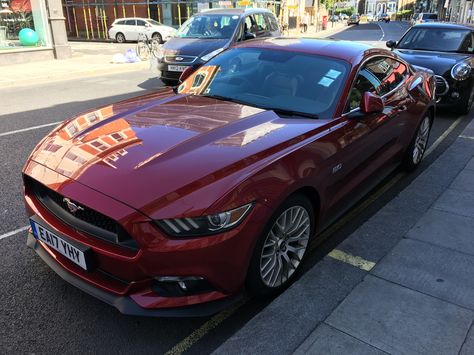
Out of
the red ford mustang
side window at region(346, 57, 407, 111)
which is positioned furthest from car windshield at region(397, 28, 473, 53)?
the red ford mustang

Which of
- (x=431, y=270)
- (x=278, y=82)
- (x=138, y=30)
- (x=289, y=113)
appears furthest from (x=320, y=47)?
(x=138, y=30)

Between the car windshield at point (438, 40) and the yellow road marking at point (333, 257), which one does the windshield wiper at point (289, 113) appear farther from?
the car windshield at point (438, 40)

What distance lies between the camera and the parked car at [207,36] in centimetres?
1002

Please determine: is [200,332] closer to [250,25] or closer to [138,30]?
[250,25]

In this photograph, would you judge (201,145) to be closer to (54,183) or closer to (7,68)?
(54,183)

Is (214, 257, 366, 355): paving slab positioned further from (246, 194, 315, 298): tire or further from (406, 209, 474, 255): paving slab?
(406, 209, 474, 255): paving slab

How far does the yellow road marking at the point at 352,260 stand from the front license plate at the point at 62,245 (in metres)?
1.85

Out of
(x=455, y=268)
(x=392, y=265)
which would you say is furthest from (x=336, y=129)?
(x=455, y=268)

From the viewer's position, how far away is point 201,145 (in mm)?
2787

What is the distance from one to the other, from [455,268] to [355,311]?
102 cm

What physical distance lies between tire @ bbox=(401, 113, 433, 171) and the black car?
109 inches

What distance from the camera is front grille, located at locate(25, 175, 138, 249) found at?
2332 mm

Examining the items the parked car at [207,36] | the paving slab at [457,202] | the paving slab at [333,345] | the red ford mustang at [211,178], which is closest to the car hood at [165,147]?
the red ford mustang at [211,178]

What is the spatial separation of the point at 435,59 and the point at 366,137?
5.22 meters
